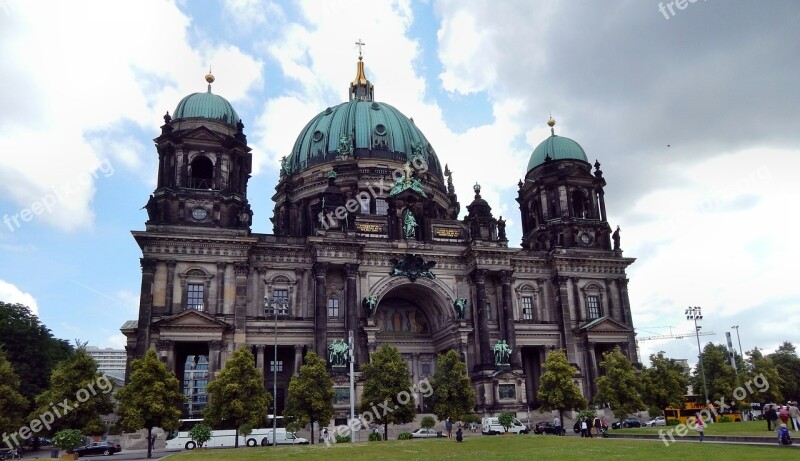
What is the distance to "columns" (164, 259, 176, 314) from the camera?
180 ft

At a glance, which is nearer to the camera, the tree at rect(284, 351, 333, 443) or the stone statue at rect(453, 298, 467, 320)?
the tree at rect(284, 351, 333, 443)

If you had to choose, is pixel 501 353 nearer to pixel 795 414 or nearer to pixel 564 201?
pixel 564 201

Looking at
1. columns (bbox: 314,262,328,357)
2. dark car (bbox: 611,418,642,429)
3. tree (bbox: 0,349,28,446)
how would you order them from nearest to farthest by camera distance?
tree (bbox: 0,349,28,446) → columns (bbox: 314,262,328,357) → dark car (bbox: 611,418,642,429)

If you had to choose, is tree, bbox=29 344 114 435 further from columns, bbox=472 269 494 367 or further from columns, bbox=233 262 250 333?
columns, bbox=472 269 494 367

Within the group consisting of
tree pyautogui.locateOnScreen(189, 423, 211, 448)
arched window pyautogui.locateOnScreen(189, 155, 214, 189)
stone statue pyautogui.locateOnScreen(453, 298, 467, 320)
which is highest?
arched window pyautogui.locateOnScreen(189, 155, 214, 189)

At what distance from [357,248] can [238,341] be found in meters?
13.9

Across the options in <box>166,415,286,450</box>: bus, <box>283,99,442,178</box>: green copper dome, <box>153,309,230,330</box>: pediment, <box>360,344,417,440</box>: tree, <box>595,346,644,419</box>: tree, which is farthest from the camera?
<box>283,99,442,178</box>: green copper dome

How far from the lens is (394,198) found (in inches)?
2608

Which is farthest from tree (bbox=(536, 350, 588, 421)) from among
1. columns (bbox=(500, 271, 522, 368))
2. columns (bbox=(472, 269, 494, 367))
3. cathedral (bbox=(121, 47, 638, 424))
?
columns (bbox=(500, 271, 522, 368))

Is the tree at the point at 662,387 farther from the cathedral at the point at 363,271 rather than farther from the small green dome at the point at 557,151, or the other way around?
the small green dome at the point at 557,151

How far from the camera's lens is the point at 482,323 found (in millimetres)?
62312

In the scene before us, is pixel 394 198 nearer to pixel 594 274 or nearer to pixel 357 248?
pixel 357 248

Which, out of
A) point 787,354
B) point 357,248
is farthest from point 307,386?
point 787,354

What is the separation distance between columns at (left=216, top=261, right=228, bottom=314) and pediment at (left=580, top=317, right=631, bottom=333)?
3569cm
